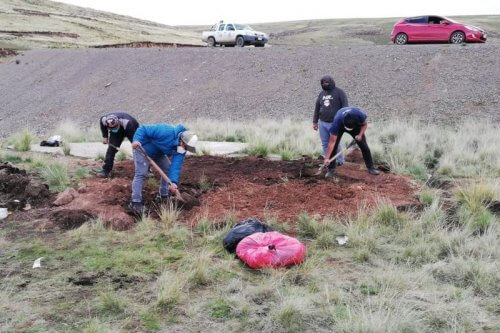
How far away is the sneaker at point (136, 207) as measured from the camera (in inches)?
298

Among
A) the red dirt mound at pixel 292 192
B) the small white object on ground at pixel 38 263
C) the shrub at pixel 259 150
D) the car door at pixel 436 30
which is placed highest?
the car door at pixel 436 30

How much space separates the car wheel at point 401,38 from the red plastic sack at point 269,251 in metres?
20.3

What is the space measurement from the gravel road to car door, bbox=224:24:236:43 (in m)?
2.99

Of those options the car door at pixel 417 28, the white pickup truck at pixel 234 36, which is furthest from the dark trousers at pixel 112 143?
the white pickup truck at pixel 234 36

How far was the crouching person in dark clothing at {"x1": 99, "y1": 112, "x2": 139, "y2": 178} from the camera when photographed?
334 inches

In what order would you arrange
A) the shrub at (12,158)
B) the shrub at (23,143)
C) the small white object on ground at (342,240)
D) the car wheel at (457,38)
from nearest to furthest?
the small white object on ground at (342,240)
the shrub at (12,158)
the shrub at (23,143)
the car wheel at (457,38)

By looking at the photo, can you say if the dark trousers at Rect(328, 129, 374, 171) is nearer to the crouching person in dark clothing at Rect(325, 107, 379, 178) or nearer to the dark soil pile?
the crouching person in dark clothing at Rect(325, 107, 379, 178)

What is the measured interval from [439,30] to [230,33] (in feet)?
36.5

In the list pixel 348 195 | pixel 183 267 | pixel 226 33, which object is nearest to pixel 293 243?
pixel 183 267

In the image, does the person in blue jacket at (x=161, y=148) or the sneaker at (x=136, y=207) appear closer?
the person in blue jacket at (x=161, y=148)

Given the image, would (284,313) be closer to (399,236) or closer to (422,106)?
(399,236)

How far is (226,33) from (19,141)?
17817 mm

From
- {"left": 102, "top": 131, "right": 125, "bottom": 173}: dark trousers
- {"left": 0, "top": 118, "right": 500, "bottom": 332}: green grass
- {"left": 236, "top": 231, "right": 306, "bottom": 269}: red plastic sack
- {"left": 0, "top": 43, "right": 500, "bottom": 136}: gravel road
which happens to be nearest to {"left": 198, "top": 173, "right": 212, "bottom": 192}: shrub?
{"left": 0, "top": 118, "right": 500, "bottom": 332}: green grass

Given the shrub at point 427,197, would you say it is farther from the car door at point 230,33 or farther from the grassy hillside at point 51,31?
the grassy hillside at point 51,31
